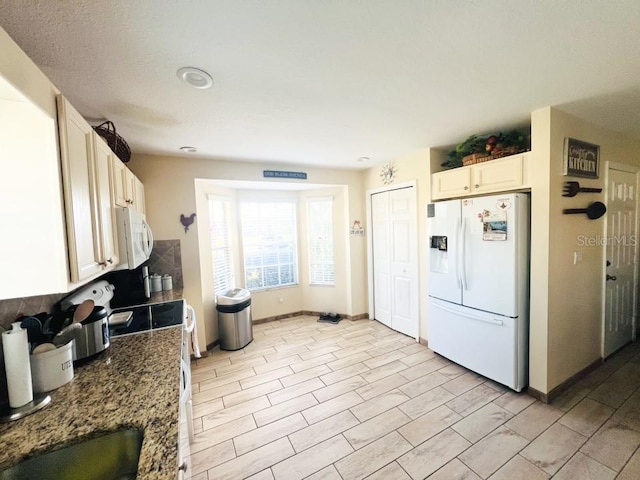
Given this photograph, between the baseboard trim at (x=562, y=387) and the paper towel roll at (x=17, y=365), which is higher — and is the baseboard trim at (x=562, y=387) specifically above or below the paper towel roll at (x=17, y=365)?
below

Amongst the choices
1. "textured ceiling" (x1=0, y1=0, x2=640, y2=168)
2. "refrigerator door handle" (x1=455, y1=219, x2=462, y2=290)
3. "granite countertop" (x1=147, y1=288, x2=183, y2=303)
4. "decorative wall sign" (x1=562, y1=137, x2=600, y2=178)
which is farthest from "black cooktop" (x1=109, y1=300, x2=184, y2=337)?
"decorative wall sign" (x1=562, y1=137, x2=600, y2=178)

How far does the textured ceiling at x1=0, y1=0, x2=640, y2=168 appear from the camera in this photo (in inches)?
42.1

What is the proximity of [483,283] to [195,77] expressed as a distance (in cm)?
278

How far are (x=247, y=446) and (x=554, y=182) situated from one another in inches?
123

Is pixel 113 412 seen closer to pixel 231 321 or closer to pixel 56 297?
pixel 56 297

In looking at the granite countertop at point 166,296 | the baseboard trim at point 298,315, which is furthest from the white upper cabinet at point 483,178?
the granite countertop at point 166,296

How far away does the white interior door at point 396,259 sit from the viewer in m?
3.46

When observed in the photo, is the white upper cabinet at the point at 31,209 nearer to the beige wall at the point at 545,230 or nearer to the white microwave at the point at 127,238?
the white microwave at the point at 127,238

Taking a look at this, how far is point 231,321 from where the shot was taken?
11.1ft

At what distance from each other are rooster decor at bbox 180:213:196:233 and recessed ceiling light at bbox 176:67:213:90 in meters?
1.86

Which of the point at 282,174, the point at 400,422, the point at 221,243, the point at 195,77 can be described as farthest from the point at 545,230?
the point at 221,243

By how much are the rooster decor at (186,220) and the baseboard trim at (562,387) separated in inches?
150

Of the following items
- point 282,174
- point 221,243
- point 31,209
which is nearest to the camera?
point 31,209

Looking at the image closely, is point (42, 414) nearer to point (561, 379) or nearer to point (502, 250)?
point (502, 250)
